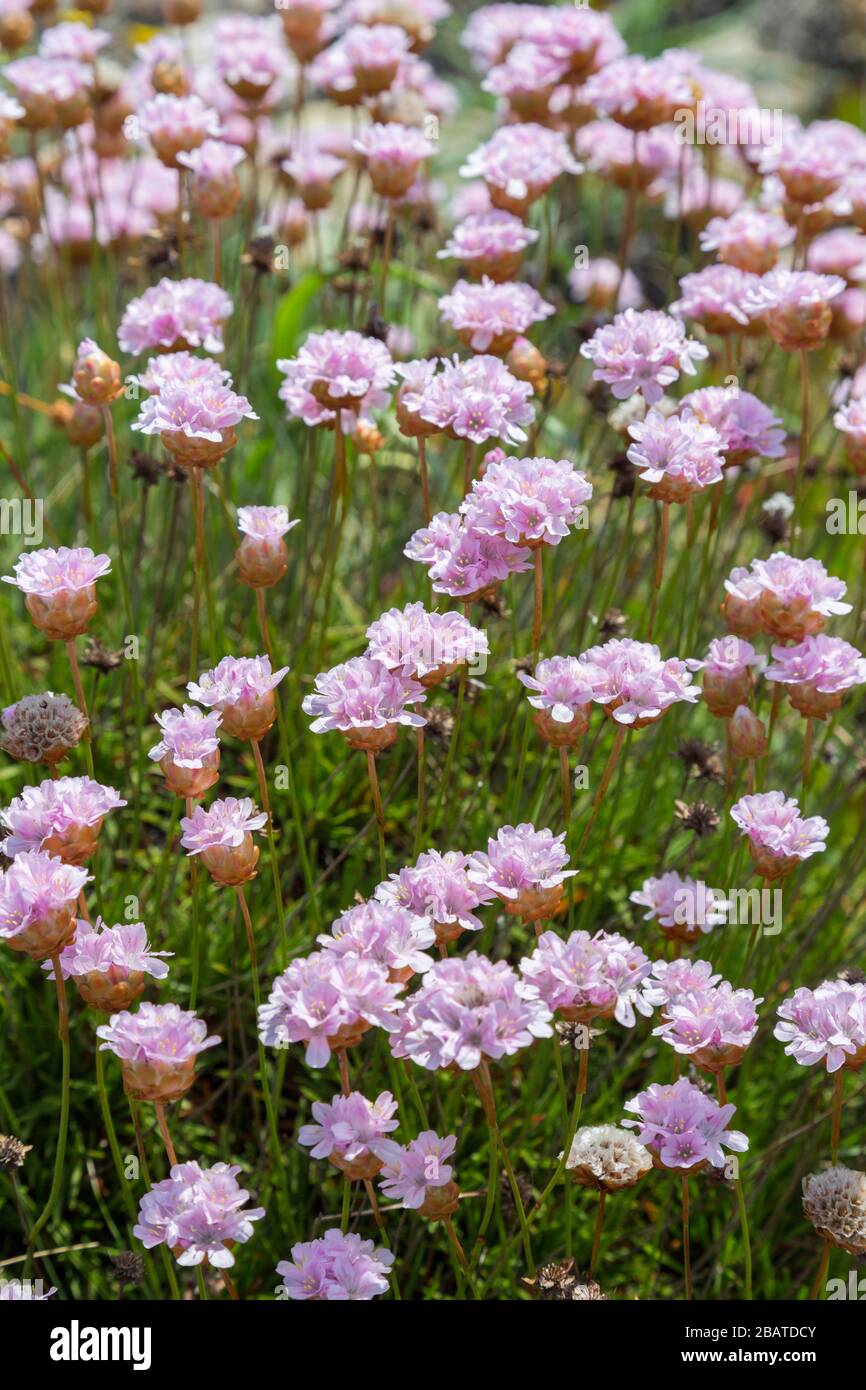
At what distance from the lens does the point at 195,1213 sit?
147 centimetres

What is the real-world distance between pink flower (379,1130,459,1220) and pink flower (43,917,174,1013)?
1.04ft

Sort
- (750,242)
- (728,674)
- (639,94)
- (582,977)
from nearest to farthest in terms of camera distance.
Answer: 1. (582,977)
2. (728,674)
3. (750,242)
4. (639,94)

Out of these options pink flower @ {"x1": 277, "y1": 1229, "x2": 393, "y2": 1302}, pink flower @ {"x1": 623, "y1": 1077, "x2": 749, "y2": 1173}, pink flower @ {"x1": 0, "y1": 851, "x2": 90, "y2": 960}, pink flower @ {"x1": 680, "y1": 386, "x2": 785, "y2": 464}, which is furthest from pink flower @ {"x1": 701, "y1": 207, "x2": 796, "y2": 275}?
pink flower @ {"x1": 277, "y1": 1229, "x2": 393, "y2": 1302}

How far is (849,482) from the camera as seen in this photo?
133 inches

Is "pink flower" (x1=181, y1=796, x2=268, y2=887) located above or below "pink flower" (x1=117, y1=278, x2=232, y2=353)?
below

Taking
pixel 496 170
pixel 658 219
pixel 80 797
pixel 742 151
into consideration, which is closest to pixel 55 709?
pixel 80 797

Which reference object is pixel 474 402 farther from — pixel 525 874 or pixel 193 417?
pixel 525 874

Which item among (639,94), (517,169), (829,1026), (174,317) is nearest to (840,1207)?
(829,1026)

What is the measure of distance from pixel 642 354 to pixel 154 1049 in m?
1.12

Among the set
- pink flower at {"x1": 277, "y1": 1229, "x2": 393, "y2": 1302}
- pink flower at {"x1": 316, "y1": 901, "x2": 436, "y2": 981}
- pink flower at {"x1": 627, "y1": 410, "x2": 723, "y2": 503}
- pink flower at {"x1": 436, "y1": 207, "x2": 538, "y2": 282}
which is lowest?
pink flower at {"x1": 277, "y1": 1229, "x2": 393, "y2": 1302}

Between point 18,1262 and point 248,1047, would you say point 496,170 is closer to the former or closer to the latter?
point 248,1047

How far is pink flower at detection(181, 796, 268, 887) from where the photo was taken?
1592mm

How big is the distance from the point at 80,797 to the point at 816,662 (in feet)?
2.91

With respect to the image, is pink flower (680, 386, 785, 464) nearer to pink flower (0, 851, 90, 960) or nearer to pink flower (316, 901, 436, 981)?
pink flower (316, 901, 436, 981)
